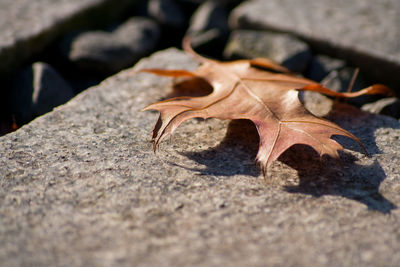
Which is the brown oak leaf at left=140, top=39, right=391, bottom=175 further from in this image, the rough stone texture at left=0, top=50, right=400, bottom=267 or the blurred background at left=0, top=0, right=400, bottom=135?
the blurred background at left=0, top=0, right=400, bottom=135

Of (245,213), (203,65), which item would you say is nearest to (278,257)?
(245,213)

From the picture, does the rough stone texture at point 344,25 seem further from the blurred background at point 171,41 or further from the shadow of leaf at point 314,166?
the shadow of leaf at point 314,166

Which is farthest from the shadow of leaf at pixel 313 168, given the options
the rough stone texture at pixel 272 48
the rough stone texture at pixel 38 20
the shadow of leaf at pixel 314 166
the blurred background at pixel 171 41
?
the rough stone texture at pixel 38 20

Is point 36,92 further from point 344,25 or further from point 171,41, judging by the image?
point 344,25

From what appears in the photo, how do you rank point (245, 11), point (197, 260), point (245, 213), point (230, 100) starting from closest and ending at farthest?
point (197, 260)
point (245, 213)
point (230, 100)
point (245, 11)

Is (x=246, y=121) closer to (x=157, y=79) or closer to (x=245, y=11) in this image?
(x=157, y=79)

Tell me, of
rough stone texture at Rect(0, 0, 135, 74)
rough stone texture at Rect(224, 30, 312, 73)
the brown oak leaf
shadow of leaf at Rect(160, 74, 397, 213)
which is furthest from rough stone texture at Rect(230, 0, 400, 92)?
rough stone texture at Rect(0, 0, 135, 74)
